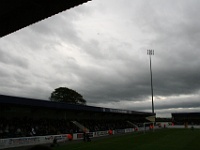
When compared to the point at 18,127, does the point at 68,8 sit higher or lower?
higher

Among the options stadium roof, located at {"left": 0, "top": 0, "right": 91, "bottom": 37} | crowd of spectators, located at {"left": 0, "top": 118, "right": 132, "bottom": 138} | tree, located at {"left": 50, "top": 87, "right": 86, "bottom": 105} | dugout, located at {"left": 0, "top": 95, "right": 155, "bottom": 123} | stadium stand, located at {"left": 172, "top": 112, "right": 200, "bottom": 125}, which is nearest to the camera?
stadium roof, located at {"left": 0, "top": 0, "right": 91, "bottom": 37}

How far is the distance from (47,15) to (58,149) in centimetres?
1851

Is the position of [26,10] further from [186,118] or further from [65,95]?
[186,118]

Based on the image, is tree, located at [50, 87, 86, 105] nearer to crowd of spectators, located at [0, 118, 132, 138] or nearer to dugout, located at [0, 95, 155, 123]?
dugout, located at [0, 95, 155, 123]

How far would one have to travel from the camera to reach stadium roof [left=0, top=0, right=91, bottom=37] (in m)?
7.00

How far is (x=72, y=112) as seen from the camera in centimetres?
4981

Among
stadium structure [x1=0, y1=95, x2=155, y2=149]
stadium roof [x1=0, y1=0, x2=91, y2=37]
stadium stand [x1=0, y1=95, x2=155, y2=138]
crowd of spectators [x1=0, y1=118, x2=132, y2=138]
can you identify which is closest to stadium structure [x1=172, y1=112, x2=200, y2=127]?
stadium structure [x1=0, y1=95, x2=155, y2=149]

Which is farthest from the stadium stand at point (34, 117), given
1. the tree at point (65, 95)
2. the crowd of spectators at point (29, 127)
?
the tree at point (65, 95)

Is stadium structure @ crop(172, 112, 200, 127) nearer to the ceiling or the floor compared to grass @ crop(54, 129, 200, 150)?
nearer to the ceiling

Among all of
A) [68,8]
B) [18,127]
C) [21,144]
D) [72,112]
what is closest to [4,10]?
[68,8]

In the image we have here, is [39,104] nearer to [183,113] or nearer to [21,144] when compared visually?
[21,144]

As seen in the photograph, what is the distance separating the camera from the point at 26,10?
7.62 meters

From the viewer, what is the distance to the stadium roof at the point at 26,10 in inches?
276

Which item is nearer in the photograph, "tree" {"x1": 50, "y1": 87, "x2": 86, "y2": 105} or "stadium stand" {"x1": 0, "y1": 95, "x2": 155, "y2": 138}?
"stadium stand" {"x1": 0, "y1": 95, "x2": 155, "y2": 138}
